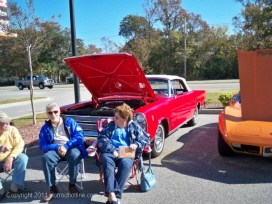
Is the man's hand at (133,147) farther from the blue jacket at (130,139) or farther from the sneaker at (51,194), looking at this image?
the sneaker at (51,194)

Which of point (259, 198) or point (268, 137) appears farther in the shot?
point (268, 137)

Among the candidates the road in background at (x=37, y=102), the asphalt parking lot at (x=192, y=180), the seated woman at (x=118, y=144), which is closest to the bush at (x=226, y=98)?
the asphalt parking lot at (x=192, y=180)

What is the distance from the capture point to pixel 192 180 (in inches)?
151

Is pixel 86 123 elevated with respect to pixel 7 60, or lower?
lower

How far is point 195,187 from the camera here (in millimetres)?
3584

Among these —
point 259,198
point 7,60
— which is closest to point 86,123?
point 259,198

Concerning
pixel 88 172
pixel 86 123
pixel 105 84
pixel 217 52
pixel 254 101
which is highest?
pixel 217 52

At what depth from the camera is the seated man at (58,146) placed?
345cm

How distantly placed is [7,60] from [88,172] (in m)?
53.5

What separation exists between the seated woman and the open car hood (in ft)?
4.44

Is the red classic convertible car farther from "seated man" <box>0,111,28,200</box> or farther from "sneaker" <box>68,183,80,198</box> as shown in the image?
"seated man" <box>0,111,28,200</box>

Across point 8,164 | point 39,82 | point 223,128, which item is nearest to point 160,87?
point 223,128

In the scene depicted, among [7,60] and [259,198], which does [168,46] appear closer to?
[7,60]

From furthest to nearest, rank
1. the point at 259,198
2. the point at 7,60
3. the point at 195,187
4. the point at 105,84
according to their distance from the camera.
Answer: the point at 7,60 → the point at 105,84 → the point at 195,187 → the point at 259,198
